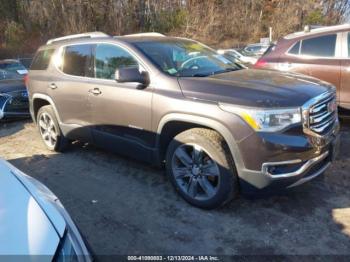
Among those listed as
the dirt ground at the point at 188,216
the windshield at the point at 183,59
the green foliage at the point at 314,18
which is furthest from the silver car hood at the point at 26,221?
the green foliage at the point at 314,18

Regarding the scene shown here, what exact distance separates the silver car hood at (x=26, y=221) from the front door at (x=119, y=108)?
2020mm

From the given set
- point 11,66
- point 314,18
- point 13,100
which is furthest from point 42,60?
point 314,18

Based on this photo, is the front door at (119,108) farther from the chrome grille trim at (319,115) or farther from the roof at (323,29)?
the roof at (323,29)

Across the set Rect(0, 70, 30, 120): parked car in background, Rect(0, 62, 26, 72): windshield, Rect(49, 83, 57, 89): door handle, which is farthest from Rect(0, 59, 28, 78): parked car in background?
Rect(49, 83, 57, 89): door handle

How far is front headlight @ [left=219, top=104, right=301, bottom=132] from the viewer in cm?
343

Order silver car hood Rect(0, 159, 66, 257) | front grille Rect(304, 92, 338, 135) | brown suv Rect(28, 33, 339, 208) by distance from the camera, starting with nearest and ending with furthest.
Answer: silver car hood Rect(0, 159, 66, 257) → brown suv Rect(28, 33, 339, 208) → front grille Rect(304, 92, 338, 135)

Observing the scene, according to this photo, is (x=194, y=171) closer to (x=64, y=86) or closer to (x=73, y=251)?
(x=73, y=251)

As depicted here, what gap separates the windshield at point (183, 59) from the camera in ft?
14.2

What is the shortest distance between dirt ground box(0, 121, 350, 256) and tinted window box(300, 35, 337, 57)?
6.54 feet

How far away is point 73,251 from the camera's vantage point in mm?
2043

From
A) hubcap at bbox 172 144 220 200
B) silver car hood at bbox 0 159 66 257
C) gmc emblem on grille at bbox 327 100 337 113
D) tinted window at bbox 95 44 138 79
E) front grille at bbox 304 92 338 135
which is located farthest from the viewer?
tinted window at bbox 95 44 138 79

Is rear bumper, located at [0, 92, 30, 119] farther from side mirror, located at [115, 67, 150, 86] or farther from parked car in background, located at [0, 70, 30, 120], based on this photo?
side mirror, located at [115, 67, 150, 86]

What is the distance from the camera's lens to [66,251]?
197 centimetres

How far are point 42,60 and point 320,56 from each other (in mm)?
4570
